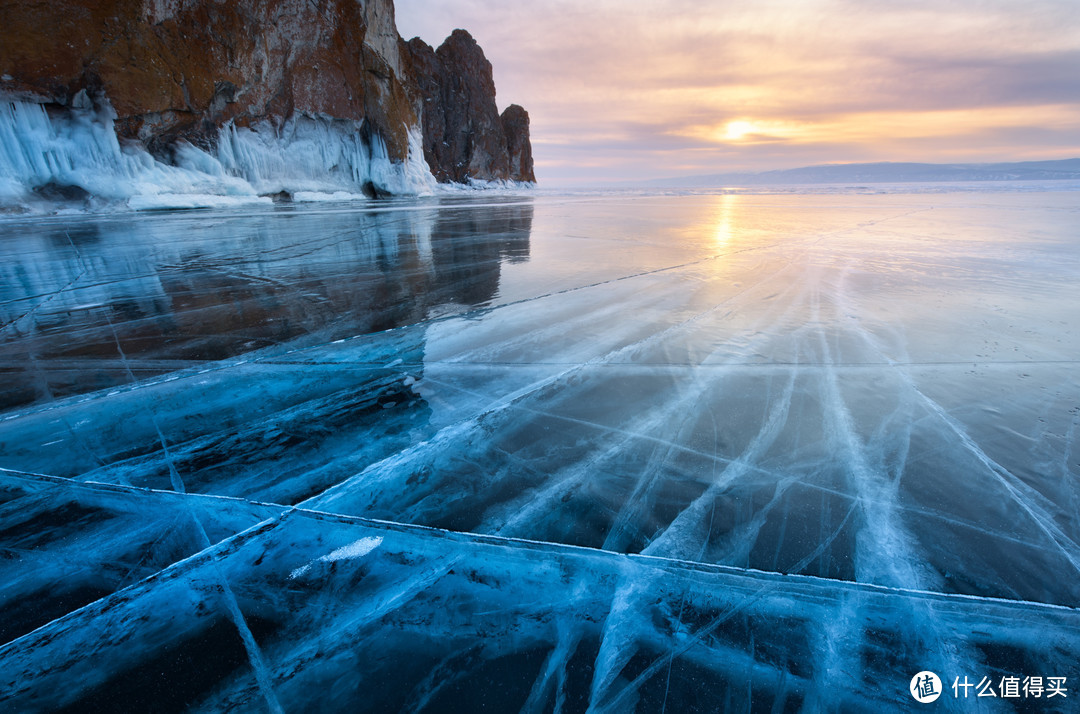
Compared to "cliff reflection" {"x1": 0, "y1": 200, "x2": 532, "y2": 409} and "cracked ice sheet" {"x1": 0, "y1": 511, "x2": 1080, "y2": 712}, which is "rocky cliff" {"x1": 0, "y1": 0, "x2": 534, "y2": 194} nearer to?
"cliff reflection" {"x1": 0, "y1": 200, "x2": 532, "y2": 409}

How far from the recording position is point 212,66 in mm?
22016

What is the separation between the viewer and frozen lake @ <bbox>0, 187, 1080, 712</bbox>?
112 cm

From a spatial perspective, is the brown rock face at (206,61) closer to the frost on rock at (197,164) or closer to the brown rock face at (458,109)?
the frost on rock at (197,164)

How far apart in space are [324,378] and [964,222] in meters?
16.4

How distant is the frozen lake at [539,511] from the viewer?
112cm

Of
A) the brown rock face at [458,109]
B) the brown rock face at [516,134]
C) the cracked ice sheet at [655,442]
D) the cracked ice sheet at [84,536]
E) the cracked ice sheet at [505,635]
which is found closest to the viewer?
the cracked ice sheet at [505,635]

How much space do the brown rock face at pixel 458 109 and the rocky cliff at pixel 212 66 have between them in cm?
2351

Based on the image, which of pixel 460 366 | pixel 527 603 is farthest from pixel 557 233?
pixel 527 603

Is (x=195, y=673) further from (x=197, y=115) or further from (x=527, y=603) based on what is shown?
(x=197, y=115)

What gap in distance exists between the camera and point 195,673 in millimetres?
1082

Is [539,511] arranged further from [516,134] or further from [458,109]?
[516,134]

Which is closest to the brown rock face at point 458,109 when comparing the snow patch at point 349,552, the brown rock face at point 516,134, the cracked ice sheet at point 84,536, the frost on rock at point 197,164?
the brown rock face at point 516,134

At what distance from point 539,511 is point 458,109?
69782 mm

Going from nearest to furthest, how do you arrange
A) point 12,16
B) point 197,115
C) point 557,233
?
point 557,233, point 12,16, point 197,115
